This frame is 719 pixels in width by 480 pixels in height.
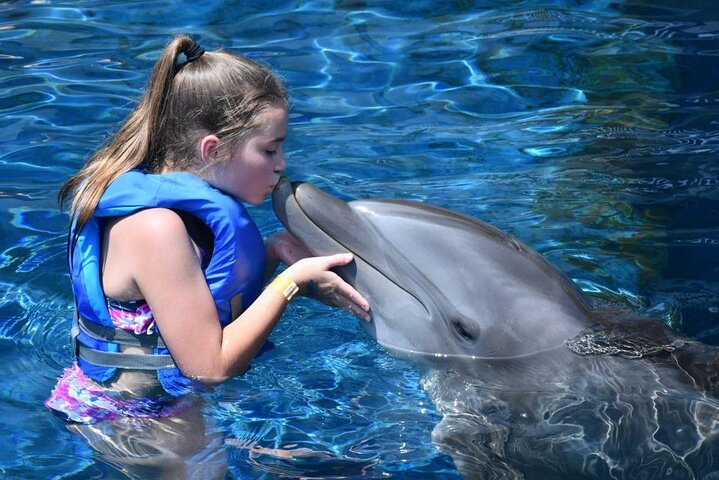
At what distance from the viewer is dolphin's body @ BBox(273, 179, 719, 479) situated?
16.3ft

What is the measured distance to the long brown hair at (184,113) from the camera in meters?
4.96

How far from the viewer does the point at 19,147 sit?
27.9ft

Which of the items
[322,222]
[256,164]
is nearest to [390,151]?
[322,222]

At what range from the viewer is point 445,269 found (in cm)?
518

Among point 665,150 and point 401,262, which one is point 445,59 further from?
point 401,262

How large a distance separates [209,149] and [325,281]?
32.2 inches

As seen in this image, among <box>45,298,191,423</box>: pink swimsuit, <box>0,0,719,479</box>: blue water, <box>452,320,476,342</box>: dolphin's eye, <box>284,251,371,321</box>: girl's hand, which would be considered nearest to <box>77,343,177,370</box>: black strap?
<box>45,298,191,423</box>: pink swimsuit

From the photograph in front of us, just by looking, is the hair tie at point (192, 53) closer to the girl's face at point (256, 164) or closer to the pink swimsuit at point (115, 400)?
the girl's face at point (256, 164)

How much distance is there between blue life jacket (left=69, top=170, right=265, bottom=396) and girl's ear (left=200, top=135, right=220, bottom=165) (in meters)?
0.10

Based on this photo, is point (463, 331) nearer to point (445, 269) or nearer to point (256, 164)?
point (445, 269)

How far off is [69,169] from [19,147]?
1.98 ft

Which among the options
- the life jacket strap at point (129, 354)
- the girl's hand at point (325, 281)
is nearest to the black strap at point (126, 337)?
the life jacket strap at point (129, 354)

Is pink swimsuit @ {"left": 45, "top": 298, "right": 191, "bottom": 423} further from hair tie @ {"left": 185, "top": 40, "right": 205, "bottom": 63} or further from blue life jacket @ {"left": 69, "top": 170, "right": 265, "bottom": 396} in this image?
hair tie @ {"left": 185, "top": 40, "right": 205, "bottom": 63}

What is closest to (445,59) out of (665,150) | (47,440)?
(665,150)
